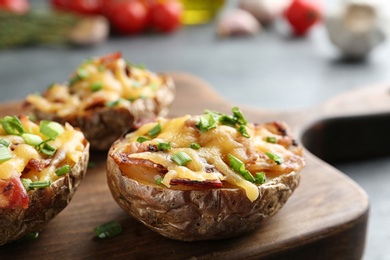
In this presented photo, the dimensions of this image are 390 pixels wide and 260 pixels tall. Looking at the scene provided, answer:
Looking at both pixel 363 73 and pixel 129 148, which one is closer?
pixel 129 148

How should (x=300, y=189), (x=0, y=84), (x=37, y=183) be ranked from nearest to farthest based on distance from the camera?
(x=37, y=183) < (x=300, y=189) < (x=0, y=84)

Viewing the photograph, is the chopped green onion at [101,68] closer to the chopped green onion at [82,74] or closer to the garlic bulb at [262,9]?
the chopped green onion at [82,74]

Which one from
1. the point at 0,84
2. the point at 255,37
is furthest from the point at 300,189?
the point at 255,37

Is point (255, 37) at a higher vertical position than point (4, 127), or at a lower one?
lower

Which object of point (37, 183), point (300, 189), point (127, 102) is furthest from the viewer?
point (127, 102)

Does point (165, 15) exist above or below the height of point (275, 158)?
below

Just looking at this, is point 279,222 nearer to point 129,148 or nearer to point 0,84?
point 129,148

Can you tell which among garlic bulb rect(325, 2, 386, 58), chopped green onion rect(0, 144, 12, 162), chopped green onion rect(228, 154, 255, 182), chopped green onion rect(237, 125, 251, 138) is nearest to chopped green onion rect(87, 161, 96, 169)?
chopped green onion rect(0, 144, 12, 162)

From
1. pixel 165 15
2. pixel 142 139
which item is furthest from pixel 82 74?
pixel 165 15

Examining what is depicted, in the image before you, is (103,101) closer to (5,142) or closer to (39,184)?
(5,142)
